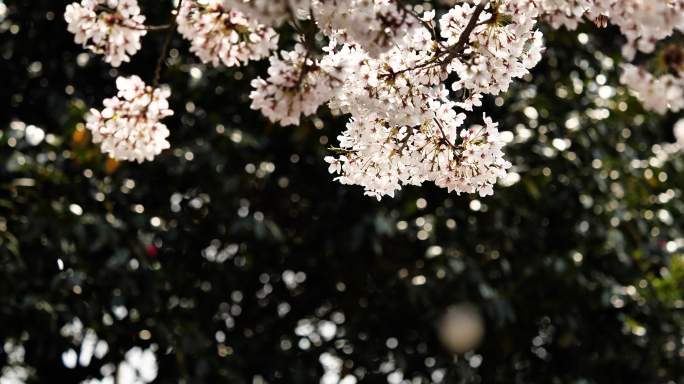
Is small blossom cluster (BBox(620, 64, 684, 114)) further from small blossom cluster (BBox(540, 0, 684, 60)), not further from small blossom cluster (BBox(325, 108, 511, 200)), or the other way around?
small blossom cluster (BBox(325, 108, 511, 200))

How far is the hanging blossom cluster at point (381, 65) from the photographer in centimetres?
152

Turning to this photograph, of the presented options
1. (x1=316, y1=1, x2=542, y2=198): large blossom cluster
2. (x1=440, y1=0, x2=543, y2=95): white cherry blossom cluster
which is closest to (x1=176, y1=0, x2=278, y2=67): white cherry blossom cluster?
(x1=316, y1=1, x2=542, y2=198): large blossom cluster

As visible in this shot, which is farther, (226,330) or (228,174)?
(226,330)

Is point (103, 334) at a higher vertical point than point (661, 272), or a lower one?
lower

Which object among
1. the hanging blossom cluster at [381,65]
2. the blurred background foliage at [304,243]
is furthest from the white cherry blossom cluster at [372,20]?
the blurred background foliage at [304,243]

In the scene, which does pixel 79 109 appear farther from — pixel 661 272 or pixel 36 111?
pixel 661 272

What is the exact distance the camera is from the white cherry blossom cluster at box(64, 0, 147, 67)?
1.82 metres

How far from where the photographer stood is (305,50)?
5.41 feet

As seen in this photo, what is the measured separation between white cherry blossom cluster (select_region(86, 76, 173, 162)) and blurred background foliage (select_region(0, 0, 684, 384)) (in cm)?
150

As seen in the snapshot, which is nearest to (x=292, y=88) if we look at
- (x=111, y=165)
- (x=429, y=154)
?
(x=429, y=154)

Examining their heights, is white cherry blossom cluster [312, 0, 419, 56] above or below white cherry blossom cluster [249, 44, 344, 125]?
above

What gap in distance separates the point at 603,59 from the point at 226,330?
6.87ft

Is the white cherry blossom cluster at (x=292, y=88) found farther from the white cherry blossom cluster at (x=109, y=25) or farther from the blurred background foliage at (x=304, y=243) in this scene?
the blurred background foliage at (x=304, y=243)

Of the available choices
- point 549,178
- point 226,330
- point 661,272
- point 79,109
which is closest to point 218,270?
point 226,330
